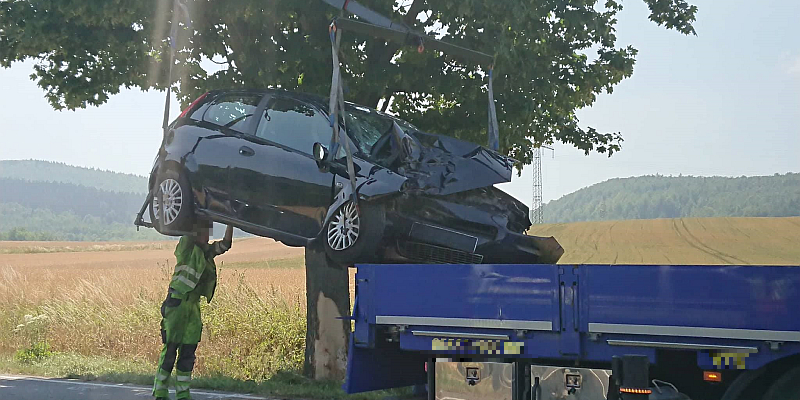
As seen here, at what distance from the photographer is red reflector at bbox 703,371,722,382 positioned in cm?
556

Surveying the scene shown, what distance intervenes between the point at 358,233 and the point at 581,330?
3.15 metres

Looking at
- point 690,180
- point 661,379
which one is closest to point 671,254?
point 661,379

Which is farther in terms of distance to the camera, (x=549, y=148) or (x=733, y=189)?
(x=733, y=189)

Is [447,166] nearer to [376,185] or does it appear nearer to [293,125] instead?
[376,185]

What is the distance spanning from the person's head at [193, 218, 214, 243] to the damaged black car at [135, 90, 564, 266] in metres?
0.10

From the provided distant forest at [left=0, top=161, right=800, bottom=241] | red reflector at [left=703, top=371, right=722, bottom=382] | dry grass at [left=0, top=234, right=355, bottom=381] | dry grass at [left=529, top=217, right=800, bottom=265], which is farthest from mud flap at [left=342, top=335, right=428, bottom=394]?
distant forest at [left=0, top=161, right=800, bottom=241]

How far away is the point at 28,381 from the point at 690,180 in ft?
415

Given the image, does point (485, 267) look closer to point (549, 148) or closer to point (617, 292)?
point (617, 292)

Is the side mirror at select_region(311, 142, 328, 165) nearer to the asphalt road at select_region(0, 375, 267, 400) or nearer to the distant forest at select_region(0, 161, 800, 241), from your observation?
the asphalt road at select_region(0, 375, 267, 400)

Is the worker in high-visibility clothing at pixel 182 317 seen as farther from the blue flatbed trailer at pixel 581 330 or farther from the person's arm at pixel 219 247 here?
the blue flatbed trailer at pixel 581 330

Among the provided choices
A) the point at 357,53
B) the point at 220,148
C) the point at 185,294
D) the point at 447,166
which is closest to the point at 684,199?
the point at 357,53

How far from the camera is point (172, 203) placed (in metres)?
10.0

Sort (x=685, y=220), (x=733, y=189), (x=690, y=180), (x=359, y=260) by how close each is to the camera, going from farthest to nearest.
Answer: (x=690, y=180) < (x=733, y=189) < (x=685, y=220) < (x=359, y=260)

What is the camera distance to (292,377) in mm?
11406
